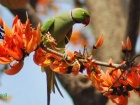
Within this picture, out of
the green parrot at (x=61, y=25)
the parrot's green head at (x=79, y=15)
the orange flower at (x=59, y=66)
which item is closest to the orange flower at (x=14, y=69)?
the orange flower at (x=59, y=66)

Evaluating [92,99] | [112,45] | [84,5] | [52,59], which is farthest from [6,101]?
[84,5]

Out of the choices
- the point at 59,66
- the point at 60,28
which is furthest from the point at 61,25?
the point at 59,66

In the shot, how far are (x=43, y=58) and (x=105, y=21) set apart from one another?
206 cm

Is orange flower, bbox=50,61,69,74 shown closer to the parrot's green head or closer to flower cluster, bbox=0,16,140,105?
flower cluster, bbox=0,16,140,105

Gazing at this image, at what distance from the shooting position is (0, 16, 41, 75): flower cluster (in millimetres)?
1103

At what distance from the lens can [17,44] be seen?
1.14 metres

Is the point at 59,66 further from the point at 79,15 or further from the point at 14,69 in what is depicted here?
the point at 79,15

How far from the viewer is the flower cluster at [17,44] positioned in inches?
43.4

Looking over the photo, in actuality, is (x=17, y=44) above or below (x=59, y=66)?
above

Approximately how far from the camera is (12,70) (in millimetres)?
1105

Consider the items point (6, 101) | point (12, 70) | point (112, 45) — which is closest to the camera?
point (12, 70)

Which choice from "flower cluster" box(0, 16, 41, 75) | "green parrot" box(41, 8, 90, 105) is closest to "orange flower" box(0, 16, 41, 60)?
"flower cluster" box(0, 16, 41, 75)

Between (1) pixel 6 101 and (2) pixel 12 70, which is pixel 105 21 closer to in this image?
(1) pixel 6 101

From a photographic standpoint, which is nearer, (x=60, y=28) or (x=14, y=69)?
(x=14, y=69)
